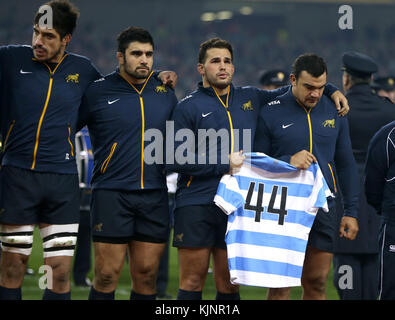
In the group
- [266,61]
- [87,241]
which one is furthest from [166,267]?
[266,61]

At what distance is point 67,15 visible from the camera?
4.55 metres

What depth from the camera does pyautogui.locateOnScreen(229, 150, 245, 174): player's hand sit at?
458 cm

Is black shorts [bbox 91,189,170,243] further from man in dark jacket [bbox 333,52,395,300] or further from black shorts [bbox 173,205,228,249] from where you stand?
man in dark jacket [bbox 333,52,395,300]

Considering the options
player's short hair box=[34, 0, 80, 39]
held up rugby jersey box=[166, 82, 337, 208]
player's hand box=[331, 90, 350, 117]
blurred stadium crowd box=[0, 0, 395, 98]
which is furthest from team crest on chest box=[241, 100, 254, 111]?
blurred stadium crowd box=[0, 0, 395, 98]

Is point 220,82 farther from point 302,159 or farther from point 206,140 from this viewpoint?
point 302,159

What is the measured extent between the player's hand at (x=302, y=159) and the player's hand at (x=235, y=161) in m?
0.32

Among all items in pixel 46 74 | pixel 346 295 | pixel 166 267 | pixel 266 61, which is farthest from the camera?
pixel 266 61

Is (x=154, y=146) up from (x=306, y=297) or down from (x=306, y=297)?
up

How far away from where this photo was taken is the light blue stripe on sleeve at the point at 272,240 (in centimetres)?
459

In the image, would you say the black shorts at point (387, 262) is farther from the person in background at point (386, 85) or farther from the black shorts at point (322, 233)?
the person in background at point (386, 85)

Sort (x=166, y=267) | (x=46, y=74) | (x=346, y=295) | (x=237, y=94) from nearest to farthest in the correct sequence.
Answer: (x=46, y=74) < (x=237, y=94) < (x=346, y=295) < (x=166, y=267)

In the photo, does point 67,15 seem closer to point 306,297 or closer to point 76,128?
point 76,128

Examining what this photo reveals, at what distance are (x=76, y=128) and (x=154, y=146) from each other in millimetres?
517

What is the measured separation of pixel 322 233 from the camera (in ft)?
15.5
